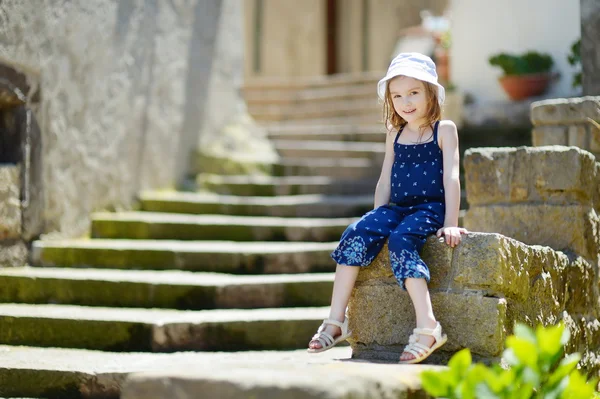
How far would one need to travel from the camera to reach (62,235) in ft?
16.6

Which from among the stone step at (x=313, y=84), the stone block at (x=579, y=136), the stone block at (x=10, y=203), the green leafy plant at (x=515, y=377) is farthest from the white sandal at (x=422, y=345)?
the stone step at (x=313, y=84)

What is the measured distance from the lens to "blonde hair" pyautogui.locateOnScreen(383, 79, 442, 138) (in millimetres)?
3154

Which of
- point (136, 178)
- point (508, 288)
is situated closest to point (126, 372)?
point (508, 288)

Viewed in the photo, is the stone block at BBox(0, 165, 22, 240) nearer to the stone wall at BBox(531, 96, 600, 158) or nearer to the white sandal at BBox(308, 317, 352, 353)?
the white sandal at BBox(308, 317, 352, 353)

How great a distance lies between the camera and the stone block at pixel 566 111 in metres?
3.99

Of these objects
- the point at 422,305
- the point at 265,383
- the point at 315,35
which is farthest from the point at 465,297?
the point at 315,35

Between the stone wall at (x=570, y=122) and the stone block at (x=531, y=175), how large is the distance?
356 mm

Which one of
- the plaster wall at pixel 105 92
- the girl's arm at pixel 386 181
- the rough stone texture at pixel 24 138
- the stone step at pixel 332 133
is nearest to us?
the girl's arm at pixel 386 181

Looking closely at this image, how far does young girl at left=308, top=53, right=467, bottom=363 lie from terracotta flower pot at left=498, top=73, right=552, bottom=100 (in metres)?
3.41

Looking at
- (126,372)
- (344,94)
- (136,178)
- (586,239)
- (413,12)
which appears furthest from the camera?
(413,12)

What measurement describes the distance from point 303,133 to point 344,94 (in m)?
1.48

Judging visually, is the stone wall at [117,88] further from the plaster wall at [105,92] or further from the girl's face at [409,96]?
the girl's face at [409,96]

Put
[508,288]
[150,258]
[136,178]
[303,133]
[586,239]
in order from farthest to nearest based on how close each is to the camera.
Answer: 1. [303,133]
2. [136,178]
3. [150,258]
4. [586,239]
5. [508,288]

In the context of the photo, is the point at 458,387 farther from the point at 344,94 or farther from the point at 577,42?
the point at 344,94
